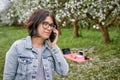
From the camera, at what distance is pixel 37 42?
3.91 m

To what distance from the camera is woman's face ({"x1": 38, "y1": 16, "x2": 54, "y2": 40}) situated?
3840 mm

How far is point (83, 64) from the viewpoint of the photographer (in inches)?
486

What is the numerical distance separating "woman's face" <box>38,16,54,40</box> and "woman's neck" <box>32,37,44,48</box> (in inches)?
1.9

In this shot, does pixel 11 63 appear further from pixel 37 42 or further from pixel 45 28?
pixel 45 28

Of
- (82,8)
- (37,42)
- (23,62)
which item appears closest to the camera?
(23,62)

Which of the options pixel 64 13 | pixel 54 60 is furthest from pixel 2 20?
pixel 54 60

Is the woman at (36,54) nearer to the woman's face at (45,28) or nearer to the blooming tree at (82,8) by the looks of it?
the woman's face at (45,28)

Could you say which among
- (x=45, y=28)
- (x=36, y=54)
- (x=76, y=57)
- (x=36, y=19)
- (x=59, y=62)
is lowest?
(x=76, y=57)

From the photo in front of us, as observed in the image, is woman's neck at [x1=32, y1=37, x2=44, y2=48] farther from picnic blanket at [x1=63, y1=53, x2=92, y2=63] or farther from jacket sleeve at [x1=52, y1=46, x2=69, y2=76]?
picnic blanket at [x1=63, y1=53, x2=92, y2=63]

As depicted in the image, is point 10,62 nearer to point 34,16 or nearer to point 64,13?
point 34,16

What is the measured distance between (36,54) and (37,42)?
15 centimetres

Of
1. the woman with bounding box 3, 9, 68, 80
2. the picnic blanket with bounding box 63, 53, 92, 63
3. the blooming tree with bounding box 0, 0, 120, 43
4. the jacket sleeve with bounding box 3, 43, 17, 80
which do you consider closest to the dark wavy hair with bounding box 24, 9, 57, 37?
the woman with bounding box 3, 9, 68, 80

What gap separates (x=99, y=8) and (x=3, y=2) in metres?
17.8

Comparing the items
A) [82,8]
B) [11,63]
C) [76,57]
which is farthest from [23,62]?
[82,8]
